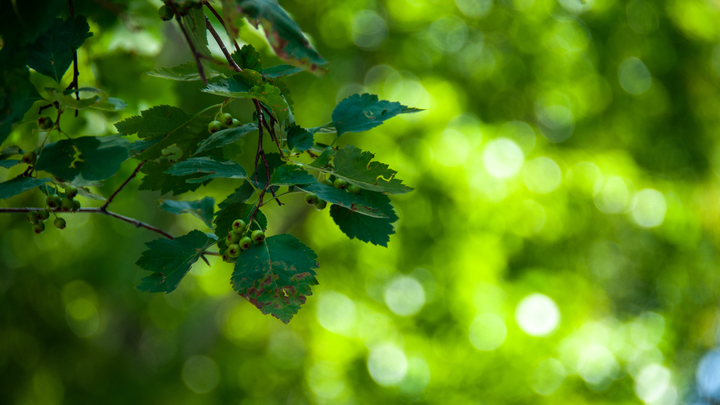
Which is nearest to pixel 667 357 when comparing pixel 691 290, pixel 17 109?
pixel 691 290

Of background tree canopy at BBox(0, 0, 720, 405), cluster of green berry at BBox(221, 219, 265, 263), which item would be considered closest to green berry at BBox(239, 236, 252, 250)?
cluster of green berry at BBox(221, 219, 265, 263)

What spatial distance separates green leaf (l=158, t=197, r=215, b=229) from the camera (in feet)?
2.85

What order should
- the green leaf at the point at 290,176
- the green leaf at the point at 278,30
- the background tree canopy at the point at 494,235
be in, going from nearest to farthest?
the green leaf at the point at 278,30 < the green leaf at the point at 290,176 < the background tree canopy at the point at 494,235

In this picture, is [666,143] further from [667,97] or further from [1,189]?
[1,189]

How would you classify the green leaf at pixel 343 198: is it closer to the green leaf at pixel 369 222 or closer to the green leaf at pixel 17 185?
the green leaf at pixel 369 222

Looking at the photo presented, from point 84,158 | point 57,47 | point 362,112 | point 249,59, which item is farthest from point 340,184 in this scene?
point 57,47

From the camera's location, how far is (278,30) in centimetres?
48

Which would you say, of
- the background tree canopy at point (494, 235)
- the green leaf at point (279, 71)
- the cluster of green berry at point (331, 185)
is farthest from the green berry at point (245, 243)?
the background tree canopy at point (494, 235)

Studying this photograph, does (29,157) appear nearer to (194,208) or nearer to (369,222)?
(194,208)

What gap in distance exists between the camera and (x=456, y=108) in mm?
4281

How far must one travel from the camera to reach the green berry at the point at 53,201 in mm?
776

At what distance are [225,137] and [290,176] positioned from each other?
11 centimetres

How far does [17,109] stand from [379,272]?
4.17 meters

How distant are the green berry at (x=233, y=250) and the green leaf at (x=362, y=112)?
22cm
